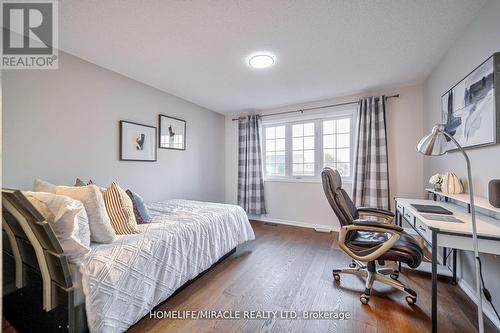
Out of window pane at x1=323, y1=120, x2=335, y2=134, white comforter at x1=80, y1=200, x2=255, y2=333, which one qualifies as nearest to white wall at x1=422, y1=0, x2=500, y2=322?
window pane at x1=323, y1=120, x2=335, y2=134

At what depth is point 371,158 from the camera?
3.14 metres

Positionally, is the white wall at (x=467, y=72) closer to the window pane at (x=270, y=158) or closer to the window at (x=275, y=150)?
the window at (x=275, y=150)

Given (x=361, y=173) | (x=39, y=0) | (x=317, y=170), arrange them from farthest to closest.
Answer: (x=317, y=170)
(x=361, y=173)
(x=39, y=0)

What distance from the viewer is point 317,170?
3.77 metres

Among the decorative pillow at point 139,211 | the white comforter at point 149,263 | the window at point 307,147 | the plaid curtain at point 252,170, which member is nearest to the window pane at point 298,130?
the window at point 307,147

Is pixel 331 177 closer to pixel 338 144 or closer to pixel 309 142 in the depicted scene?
pixel 338 144

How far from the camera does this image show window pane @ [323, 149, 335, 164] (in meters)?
3.65

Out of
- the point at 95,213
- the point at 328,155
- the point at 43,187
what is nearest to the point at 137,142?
the point at 43,187

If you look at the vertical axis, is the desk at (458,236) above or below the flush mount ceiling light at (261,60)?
below

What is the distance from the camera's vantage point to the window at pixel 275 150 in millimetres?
4133

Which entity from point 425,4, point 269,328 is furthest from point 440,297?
point 425,4

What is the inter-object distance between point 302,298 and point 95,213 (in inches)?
69.9

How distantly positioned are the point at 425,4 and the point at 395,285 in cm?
224

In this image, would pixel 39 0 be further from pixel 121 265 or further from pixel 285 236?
pixel 285 236
